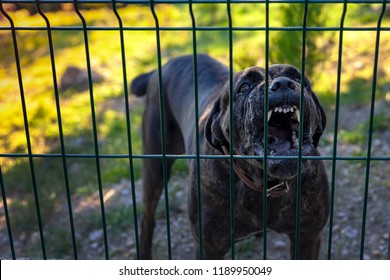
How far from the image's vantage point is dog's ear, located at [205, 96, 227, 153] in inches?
138

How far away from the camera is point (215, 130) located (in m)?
3.51

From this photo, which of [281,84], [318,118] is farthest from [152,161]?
[281,84]

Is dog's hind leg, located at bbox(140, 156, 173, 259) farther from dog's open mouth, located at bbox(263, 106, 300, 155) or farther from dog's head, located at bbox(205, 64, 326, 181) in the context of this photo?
dog's open mouth, located at bbox(263, 106, 300, 155)

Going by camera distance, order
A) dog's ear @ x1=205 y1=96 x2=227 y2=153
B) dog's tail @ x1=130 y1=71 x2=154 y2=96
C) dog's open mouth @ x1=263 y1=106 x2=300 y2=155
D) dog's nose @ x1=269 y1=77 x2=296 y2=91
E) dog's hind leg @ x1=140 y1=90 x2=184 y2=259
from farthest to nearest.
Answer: dog's tail @ x1=130 y1=71 x2=154 y2=96
dog's hind leg @ x1=140 y1=90 x2=184 y2=259
dog's ear @ x1=205 y1=96 x2=227 y2=153
dog's open mouth @ x1=263 y1=106 x2=300 y2=155
dog's nose @ x1=269 y1=77 x2=296 y2=91

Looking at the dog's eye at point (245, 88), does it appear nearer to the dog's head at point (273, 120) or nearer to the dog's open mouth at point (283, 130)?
the dog's head at point (273, 120)

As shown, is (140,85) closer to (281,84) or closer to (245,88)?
(245,88)

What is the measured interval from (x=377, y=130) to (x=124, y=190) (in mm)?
3052

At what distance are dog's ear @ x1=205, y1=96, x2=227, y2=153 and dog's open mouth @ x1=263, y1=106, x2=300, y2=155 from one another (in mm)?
361

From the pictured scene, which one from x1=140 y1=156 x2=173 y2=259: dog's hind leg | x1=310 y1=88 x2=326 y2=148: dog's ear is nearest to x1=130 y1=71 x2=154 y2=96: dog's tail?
x1=140 y1=156 x2=173 y2=259: dog's hind leg

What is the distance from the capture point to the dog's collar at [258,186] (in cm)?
339

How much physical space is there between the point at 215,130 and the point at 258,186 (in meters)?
0.43

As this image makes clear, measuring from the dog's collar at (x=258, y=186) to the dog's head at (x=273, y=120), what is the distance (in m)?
0.04

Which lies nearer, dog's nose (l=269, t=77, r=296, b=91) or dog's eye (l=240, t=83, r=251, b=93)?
dog's nose (l=269, t=77, r=296, b=91)
